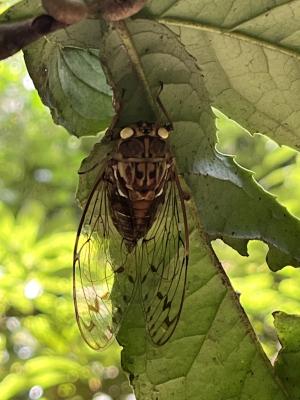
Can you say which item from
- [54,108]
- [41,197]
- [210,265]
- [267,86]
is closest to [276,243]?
[210,265]

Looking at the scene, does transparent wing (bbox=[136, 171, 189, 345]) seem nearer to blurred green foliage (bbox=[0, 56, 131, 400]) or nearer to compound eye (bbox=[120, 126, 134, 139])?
compound eye (bbox=[120, 126, 134, 139])

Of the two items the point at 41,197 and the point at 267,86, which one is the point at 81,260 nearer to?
the point at 267,86

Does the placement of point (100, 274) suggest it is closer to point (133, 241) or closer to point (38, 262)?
point (133, 241)

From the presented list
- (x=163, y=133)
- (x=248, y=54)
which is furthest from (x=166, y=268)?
(x=248, y=54)

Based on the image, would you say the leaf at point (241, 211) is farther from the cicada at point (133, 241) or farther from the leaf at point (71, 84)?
the leaf at point (71, 84)

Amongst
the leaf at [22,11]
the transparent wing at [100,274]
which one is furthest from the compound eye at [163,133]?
the leaf at [22,11]

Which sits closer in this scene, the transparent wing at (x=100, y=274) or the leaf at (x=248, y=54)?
the leaf at (x=248, y=54)
